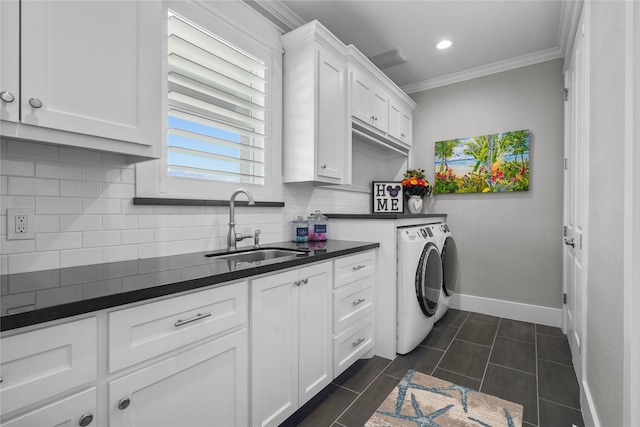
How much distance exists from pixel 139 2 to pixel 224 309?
1316 millimetres

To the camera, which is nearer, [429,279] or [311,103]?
[311,103]

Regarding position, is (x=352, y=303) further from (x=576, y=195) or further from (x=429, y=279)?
(x=576, y=195)

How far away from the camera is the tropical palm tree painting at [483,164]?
124 inches

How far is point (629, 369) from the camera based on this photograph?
3.11 feet

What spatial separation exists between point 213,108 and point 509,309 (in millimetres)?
3406

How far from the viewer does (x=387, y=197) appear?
3.65m

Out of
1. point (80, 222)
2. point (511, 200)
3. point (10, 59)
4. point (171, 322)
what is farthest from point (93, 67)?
point (511, 200)

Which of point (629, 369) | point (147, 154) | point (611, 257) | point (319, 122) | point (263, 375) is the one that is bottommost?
point (263, 375)

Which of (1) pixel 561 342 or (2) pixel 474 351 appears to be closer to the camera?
(2) pixel 474 351

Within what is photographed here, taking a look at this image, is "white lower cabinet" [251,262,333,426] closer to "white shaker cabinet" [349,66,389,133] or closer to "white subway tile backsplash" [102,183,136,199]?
"white subway tile backsplash" [102,183,136,199]

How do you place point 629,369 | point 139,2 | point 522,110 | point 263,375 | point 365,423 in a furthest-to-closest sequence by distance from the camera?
point 522,110 < point 365,423 < point 263,375 < point 139,2 < point 629,369

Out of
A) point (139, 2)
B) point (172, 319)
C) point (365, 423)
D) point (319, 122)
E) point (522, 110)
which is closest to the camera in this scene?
point (172, 319)

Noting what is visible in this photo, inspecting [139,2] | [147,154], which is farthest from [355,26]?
[147,154]

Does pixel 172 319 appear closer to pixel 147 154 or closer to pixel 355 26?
pixel 147 154
